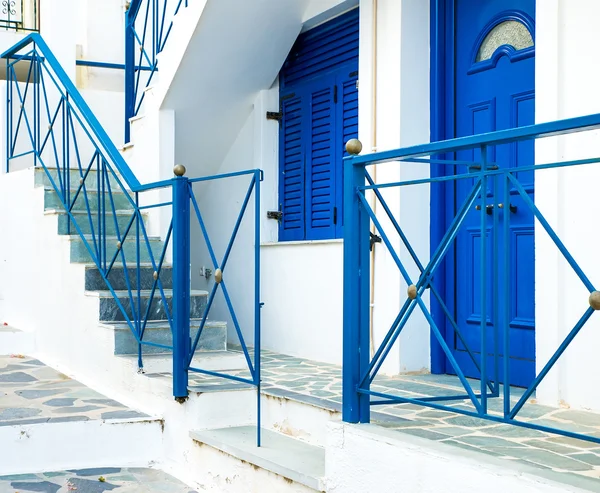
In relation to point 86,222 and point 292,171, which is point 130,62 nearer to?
point 86,222

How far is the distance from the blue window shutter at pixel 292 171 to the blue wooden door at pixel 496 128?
5.05 feet

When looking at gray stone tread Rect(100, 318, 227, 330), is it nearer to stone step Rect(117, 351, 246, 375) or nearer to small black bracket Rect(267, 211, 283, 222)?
stone step Rect(117, 351, 246, 375)

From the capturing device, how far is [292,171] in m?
6.51

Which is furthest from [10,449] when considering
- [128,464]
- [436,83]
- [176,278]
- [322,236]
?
[436,83]

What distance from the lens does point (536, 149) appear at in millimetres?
4223

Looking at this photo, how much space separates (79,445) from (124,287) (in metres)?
1.55

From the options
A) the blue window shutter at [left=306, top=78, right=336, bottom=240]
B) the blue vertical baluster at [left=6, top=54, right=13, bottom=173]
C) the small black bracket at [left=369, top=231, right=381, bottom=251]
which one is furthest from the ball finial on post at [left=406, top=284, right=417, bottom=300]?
the blue vertical baluster at [left=6, top=54, right=13, bottom=173]

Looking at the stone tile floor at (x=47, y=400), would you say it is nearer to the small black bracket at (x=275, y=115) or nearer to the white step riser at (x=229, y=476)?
the white step riser at (x=229, y=476)

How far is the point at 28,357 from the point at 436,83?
3660 mm

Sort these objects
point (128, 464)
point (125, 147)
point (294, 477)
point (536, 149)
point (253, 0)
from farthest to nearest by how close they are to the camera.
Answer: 1. point (125, 147)
2. point (253, 0)
3. point (128, 464)
4. point (536, 149)
5. point (294, 477)

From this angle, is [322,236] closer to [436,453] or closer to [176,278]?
[176,278]

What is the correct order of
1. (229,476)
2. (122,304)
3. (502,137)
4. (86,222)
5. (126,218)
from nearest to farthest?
(502,137), (229,476), (122,304), (86,222), (126,218)

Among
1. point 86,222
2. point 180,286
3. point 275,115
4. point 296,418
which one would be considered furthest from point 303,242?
point 296,418

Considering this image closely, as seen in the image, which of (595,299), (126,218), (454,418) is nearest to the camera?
(595,299)
